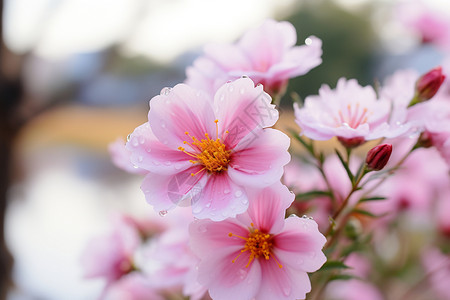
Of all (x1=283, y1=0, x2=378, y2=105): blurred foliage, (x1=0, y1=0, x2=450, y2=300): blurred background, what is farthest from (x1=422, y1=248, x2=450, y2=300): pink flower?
(x1=283, y1=0, x2=378, y2=105): blurred foliage

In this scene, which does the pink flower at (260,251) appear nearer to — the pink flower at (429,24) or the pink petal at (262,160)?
the pink petal at (262,160)

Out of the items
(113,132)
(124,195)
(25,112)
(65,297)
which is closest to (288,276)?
(25,112)

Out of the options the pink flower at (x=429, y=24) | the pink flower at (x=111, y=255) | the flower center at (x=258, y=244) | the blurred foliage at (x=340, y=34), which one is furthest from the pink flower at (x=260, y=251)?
the blurred foliage at (x=340, y=34)

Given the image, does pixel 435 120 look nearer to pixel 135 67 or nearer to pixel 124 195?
pixel 124 195

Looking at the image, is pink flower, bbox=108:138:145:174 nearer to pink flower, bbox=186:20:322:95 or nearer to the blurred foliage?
pink flower, bbox=186:20:322:95

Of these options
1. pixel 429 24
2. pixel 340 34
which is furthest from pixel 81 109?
pixel 429 24

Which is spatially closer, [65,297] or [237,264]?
[237,264]
